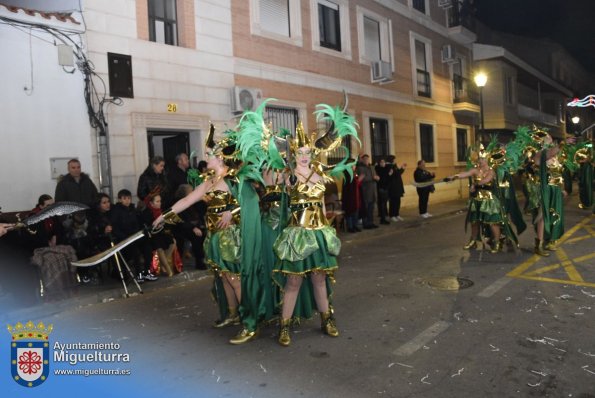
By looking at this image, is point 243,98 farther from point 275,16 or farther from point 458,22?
point 458,22

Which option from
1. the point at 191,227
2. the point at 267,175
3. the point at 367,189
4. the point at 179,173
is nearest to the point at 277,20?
the point at 367,189

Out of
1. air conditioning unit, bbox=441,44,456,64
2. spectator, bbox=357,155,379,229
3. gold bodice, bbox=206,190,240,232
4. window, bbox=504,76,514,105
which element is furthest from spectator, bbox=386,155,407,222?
window, bbox=504,76,514,105

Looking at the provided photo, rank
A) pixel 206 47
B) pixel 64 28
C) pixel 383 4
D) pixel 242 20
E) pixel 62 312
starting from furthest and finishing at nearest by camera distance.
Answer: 1. pixel 383 4
2. pixel 242 20
3. pixel 206 47
4. pixel 64 28
5. pixel 62 312

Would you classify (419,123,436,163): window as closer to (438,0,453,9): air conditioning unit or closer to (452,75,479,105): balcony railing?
(452,75,479,105): balcony railing

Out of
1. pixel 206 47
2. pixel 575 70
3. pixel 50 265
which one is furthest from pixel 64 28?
pixel 575 70

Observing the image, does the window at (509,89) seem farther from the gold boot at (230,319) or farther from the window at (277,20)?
the gold boot at (230,319)

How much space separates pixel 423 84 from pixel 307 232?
58.5 ft

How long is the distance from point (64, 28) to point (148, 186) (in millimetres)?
3450

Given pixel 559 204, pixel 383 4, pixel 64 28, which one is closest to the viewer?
pixel 559 204

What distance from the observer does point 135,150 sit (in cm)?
977

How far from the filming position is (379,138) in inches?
688

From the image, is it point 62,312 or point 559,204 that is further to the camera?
point 559,204

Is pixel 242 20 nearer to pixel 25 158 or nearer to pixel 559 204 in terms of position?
pixel 25 158

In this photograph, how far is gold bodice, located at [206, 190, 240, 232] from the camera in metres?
4.73
